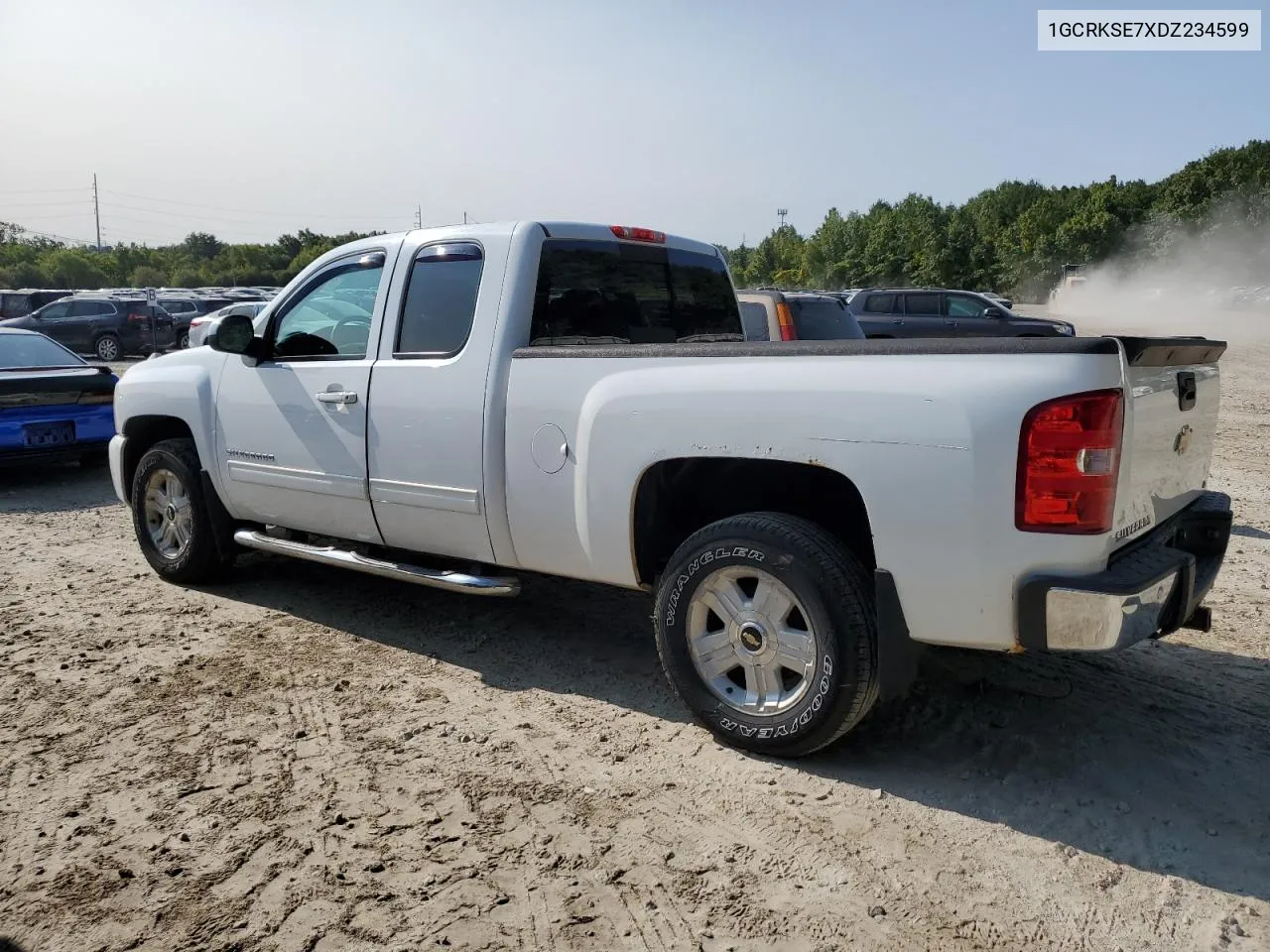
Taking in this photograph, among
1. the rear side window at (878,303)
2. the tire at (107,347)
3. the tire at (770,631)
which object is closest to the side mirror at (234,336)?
the tire at (770,631)

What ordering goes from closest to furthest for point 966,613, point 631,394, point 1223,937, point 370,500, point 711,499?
point 1223,937
point 966,613
point 631,394
point 711,499
point 370,500

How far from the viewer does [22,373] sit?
945cm

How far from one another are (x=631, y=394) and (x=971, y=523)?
1387 millimetres

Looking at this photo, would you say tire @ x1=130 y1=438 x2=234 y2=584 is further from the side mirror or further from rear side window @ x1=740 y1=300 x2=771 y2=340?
rear side window @ x1=740 y1=300 x2=771 y2=340

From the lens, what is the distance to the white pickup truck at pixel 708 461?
3043mm

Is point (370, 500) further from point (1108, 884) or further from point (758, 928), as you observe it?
point (1108, 884)

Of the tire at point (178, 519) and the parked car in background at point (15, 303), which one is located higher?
the parked car in background at point (15, 303)

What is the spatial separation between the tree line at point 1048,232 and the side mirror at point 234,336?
222 feet

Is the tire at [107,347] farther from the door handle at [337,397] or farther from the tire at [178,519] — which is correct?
the door handle at [337,397]

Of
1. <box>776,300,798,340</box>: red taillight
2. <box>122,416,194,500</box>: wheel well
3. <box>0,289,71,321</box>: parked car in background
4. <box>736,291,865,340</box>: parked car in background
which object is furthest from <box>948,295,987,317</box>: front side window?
<box>0,289,71,321</box>: parked car in background

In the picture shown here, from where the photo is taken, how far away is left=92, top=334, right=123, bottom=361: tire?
79.4ft

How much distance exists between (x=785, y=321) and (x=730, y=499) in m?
6.19

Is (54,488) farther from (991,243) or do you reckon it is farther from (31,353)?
(991,243)

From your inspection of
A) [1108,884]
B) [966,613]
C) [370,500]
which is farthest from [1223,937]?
[370,500]
